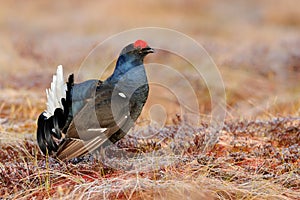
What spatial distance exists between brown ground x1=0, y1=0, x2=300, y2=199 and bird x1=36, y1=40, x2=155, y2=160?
158mm

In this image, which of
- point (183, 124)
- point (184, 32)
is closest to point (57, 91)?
point (183, 124)

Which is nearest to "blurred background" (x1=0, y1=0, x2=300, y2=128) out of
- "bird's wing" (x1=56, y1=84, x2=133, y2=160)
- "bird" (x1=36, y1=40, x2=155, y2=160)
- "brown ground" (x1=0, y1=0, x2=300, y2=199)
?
"brown ground" (x1=0, y1=0, x2=300, y2=199)

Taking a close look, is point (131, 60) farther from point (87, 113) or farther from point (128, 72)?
point (87, 113)

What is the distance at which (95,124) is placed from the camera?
14.6ft

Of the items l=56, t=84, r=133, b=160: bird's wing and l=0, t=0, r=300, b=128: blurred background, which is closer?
l=56, t=84, r=133, b=160: bird's wing

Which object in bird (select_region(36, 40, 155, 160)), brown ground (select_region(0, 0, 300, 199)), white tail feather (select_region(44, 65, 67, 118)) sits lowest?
brown ground (select_region(0, 0, 300, 199))

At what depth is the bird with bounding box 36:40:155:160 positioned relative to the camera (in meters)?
4.43

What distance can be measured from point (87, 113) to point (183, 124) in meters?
1.25

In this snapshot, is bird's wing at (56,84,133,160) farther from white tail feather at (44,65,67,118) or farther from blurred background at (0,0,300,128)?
blurred background at (0,0,300,128)

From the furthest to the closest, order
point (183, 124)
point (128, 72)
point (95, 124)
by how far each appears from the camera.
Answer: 1. point (183, 124)
2. point (128, 72)
3. point (95, 124)

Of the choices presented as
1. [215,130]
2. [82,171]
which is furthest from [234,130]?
[82,171]

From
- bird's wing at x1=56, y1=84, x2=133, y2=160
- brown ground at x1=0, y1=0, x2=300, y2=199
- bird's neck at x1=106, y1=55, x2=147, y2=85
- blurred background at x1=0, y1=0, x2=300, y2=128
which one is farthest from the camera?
blurred background at x1=0, y1=0, x2=300, y2=128

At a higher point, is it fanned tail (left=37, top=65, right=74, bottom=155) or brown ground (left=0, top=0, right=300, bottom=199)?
fanned tail (left=37, top=65, right=74, bottom=155)

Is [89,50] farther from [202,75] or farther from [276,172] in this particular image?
[276,172]
